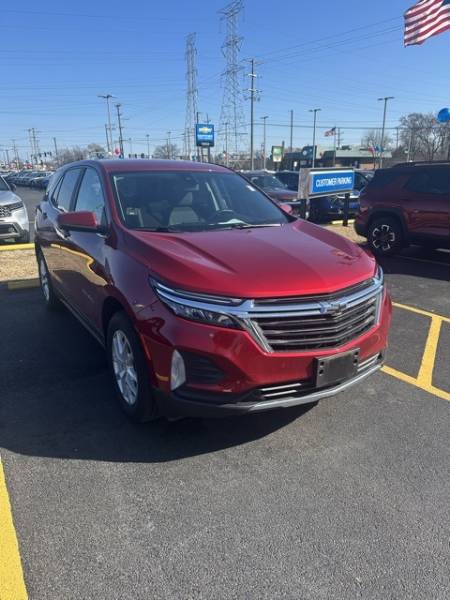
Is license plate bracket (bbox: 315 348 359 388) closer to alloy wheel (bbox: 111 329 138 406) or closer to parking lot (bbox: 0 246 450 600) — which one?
parking lot (bbox: 0 246 450 600)

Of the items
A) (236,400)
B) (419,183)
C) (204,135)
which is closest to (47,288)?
(236,400)

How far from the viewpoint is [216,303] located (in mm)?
2688

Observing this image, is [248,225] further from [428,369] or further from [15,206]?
[15,206]

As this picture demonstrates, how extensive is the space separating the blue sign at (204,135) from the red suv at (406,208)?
121ft

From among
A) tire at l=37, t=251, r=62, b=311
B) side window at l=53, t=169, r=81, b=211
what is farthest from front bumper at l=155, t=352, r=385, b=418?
tire at l=37, t=251, r=62, b=311

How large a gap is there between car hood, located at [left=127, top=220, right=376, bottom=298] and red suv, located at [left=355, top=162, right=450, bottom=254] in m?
5.32

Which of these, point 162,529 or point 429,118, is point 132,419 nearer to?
point 162,529

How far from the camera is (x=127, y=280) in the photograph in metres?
3.12

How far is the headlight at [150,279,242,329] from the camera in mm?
2658

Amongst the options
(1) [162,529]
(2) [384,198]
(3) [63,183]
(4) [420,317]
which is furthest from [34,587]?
(2) [384,198]

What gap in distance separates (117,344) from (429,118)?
318 feet

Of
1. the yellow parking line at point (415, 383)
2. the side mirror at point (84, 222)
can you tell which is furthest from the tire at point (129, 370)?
the yellow parking line at point (415, 383)

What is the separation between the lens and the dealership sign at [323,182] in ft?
36.2

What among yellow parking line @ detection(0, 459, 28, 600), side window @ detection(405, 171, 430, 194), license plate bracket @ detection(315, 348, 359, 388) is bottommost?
yellow parking line @ detection(0, 459, 28, 600)
